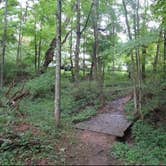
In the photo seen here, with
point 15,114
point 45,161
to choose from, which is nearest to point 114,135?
point 45,161

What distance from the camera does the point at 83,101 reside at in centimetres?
1382

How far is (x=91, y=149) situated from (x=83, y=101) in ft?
18.5

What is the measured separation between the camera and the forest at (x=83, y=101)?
7.96 m

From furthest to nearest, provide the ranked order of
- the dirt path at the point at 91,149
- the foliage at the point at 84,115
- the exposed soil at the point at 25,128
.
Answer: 1. the foliage at the point at 84,115
2. the exposed soil at the point at 25,128
3. the dirt path at the point at 91,149

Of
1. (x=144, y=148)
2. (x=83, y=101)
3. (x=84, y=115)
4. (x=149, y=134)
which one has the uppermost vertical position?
(x=83, y=101)

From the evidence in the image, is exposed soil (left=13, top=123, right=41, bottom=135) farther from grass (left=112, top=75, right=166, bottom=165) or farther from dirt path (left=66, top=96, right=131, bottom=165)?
grass (left=112, top=75, right=166, bottom=165)

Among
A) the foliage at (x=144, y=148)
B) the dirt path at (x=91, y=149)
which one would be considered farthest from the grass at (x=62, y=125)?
the dirt path at (x=91, y=149)

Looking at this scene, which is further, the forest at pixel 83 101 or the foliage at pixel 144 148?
the forest at pixel 83 101

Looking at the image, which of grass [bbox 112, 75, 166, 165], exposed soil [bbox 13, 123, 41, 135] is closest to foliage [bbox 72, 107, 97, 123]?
grass [bbox 112, 75, 166, 165]

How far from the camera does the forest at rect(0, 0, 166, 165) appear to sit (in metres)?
7.96

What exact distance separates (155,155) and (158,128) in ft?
6.91

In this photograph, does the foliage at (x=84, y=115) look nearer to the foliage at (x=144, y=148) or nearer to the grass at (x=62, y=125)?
the grass at (x=62, y=125)

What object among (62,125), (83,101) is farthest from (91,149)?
(83,101)

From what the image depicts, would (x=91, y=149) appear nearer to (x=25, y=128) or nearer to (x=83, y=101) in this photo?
(x=25, y=128)
